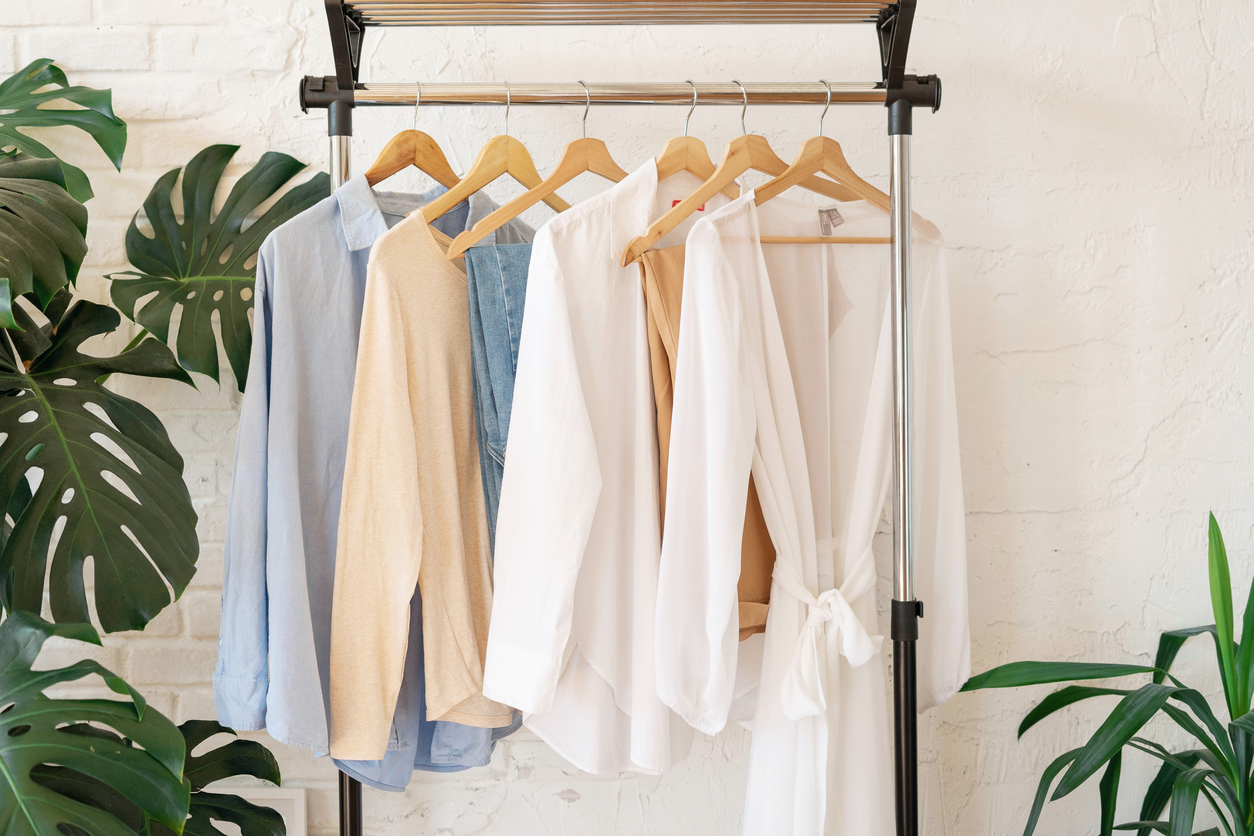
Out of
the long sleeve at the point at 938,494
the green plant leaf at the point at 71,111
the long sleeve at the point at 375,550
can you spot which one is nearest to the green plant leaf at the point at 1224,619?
the long sleeve at the point at 938,494

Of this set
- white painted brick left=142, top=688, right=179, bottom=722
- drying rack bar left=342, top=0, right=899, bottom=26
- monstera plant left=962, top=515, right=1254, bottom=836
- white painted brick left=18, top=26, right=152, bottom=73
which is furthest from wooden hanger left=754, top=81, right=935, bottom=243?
white painted brick left=142, top=688, right=179, bottom=722

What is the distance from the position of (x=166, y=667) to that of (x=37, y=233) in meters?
0.79

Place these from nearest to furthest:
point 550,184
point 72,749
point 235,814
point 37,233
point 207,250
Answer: point 72,749, point 37,233, point 550,184, point 235,814, point 207,250

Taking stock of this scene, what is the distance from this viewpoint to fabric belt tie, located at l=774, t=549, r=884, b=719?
38.9 inches

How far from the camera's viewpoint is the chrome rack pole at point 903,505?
1.06m

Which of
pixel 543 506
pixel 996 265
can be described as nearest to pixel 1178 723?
pixel 996 265

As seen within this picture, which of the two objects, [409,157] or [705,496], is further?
[409,157]

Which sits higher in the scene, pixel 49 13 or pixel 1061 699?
pixel 49 13

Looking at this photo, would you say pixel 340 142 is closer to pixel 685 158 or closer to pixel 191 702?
pixel 685 158

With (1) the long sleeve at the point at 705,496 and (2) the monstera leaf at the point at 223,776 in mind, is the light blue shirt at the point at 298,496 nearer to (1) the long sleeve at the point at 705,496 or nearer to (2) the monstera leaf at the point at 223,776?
(2) the monstera leaf at the point at 223,776

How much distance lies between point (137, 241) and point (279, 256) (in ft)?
1.35

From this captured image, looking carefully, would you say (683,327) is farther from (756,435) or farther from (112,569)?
(112,569)

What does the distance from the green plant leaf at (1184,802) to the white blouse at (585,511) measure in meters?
0.65

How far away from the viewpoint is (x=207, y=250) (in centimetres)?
128
